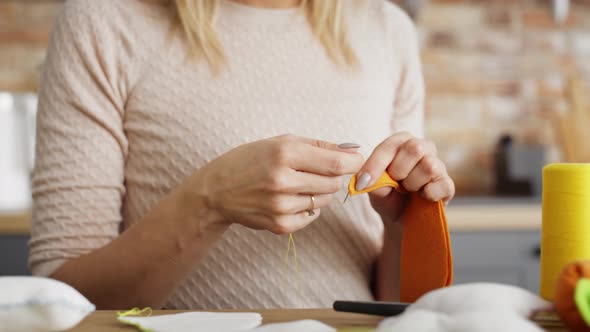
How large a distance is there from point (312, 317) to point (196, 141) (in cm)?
41

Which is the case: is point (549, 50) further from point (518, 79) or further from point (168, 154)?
point (168, 154)

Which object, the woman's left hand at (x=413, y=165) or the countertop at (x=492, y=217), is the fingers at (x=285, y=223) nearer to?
the woman's left hand at (x=413, y=165)

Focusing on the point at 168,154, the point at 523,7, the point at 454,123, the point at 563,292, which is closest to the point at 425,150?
the point at 563,292

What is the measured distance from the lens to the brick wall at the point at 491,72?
8.52ft

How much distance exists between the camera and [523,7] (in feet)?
8.57

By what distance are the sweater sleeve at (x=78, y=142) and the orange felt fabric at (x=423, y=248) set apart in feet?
1.34

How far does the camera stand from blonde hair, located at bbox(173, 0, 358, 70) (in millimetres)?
1051

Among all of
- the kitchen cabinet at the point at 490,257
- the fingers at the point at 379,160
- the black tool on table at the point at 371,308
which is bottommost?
the kitchen cabinet at the point at 490,257

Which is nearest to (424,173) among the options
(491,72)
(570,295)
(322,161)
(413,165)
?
(413,165)

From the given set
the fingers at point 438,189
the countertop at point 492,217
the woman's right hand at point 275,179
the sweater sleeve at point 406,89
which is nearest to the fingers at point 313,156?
the woman's right hand at point 275,179

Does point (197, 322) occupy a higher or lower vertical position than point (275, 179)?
lower

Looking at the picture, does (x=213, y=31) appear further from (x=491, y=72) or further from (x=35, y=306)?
(x=491, y=72)

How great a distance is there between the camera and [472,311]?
54 centimetres

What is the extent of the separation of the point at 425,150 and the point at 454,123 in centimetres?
184
